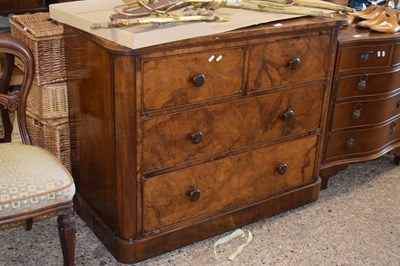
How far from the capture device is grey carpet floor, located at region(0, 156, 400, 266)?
2225 millimetres

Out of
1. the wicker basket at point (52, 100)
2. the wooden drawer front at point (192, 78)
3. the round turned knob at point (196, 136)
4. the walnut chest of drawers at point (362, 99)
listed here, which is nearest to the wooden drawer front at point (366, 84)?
the walnut chest of drawers at point (362, 99)

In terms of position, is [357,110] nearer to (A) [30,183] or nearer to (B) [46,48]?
(B) [46,48]

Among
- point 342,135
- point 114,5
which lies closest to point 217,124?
point 114,5

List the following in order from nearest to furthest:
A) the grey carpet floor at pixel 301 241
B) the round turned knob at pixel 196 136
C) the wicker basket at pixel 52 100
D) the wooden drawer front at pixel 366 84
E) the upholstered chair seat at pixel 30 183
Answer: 1. the upholstered chair seat at pixel 30 183
2. the round turned knob at pixel 196 136
3. the grey carpet floor at pixel 301 241
4. the wicker basket at pixel 52 100
5. the wooden drawer front at pixel 366 84

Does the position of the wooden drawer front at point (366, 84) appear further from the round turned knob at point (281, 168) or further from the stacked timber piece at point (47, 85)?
the stacked timber piece at point (47, 85)

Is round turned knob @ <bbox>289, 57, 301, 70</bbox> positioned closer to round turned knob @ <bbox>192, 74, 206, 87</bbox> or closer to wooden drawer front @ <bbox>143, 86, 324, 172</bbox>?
wooden drawer front @ <bbox>143, 86, 324, 172</bbox>

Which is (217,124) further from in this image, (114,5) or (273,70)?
(114,5)

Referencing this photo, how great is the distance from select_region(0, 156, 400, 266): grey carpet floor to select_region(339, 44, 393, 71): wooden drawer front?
65 centimetres

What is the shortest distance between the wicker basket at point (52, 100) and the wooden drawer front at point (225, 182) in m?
0.58

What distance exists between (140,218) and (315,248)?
0.77m

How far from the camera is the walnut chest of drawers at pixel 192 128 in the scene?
194 centimetres

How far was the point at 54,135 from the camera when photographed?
2.41 m

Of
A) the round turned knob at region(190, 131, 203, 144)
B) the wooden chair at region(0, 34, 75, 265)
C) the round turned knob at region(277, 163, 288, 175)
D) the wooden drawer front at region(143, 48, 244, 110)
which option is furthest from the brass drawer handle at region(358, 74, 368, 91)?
the wooden chair at region(0, 34, 75, 265)

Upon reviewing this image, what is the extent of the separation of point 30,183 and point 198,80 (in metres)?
0.68
